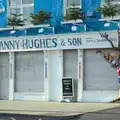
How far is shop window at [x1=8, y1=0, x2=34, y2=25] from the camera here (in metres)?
23.8

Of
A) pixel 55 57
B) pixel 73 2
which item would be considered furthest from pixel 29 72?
pixel 73 2

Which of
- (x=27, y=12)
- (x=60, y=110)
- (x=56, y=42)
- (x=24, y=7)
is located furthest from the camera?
(x=24, y=7)

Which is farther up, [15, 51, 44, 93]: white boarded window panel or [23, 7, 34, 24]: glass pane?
[23, 7, 34, 24]: glass pane

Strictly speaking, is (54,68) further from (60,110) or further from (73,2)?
(60,110)

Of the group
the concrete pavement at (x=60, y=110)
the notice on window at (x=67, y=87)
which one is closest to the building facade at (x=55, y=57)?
the notice on window at (x=67, y=87)

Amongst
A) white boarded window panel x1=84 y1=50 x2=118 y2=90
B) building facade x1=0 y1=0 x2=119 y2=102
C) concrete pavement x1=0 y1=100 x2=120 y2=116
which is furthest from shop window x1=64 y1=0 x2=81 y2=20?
concrete pavement x1=0 y1=100 x2=120 y2=116

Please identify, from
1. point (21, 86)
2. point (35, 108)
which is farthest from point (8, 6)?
point (35, 108)

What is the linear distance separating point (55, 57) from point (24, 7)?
3.30 m

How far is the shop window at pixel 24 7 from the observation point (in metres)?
23.8

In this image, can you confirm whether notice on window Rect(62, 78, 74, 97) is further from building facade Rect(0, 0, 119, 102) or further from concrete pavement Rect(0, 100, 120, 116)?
concrete pavement Rect(0, 100, 120, 116)

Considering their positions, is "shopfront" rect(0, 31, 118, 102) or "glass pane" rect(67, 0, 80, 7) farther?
"glass pane" rect(67, 0, 80, 7)

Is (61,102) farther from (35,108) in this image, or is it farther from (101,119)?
(101,119)

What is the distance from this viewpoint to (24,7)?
24094mm

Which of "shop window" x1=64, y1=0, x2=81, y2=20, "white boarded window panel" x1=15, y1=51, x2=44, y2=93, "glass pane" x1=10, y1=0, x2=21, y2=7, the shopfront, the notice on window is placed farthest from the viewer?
"glass pane" x1=10, y1=0, x2=21, y2=7
